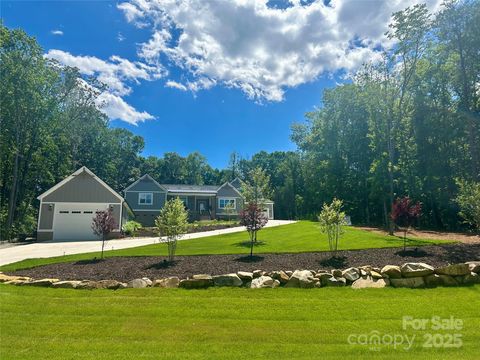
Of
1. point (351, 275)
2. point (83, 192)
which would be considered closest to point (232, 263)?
point (351, 275)

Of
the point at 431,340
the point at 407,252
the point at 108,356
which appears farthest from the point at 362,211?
the point at 108,356

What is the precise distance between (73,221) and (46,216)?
2.00m

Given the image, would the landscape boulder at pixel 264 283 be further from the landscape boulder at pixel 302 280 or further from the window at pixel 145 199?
the window at pixel 145 199

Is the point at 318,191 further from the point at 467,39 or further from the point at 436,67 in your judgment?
the point at 467,39

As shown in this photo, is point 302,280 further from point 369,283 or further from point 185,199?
point 185,199

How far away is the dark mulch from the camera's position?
9812 mm

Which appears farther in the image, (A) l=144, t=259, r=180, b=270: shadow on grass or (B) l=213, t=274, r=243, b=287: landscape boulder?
(A) l=144, t=259, r=180, b=270: shadow on grass

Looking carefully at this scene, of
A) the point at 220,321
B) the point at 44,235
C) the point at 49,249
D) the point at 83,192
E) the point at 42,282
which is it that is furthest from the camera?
the point at 83,192

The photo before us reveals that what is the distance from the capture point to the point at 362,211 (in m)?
37.4

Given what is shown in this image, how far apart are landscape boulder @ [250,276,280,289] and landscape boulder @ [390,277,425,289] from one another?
3250 mm

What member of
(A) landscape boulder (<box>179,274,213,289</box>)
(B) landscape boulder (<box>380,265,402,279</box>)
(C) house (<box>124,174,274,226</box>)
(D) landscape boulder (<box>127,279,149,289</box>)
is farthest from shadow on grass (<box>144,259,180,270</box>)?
(C) house (<box>124,174,274,226</box>)

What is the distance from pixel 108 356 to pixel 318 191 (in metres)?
38.6

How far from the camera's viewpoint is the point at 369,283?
8.21 metres

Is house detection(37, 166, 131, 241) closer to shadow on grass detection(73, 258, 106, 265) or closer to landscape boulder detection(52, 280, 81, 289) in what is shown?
shadow on grass detection(73, 258, 106, 265)
